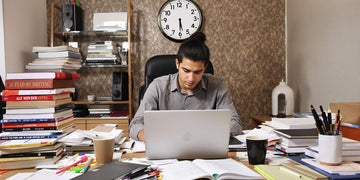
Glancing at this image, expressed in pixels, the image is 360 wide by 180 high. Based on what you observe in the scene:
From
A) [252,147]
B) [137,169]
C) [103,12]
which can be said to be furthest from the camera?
[103,12]

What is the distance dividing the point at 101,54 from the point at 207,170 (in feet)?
7.23

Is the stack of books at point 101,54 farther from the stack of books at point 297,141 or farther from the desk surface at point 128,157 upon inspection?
the stack of books at point 297,141

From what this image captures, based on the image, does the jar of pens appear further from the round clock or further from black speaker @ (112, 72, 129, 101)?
the round clock

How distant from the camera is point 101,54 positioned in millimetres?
2748

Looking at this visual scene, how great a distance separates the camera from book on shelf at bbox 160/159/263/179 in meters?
0.75

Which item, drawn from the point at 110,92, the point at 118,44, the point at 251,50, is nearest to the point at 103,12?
the point at 118,44

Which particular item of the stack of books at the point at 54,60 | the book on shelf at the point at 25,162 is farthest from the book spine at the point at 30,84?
the stack of books at the point at 54,60

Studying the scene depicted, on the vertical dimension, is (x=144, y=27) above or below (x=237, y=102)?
above

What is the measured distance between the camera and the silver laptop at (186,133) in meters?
0.90

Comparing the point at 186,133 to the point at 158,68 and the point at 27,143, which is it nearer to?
the point at 27,143

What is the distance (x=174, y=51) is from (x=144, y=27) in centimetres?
41

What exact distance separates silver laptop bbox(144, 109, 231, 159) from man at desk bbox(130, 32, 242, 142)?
58 cm

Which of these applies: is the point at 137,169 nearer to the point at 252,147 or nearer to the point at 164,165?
the point at 164,165

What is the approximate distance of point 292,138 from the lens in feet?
3.25
